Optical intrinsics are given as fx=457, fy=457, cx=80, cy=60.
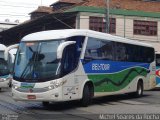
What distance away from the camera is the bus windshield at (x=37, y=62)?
1670cm

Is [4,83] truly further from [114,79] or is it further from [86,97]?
[86,97]

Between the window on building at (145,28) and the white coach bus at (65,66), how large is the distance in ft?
108

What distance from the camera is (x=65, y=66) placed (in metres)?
17.0

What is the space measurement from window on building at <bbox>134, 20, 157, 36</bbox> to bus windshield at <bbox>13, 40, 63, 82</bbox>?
37133 millimetres

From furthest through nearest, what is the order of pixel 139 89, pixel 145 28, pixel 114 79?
pixel 145 28, pixel 139 89, pixel 114 79

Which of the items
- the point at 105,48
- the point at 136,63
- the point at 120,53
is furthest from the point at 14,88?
the point at 136,63

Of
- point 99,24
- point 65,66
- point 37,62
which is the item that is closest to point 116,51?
point 65,66

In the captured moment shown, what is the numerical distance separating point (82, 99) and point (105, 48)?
312 cm

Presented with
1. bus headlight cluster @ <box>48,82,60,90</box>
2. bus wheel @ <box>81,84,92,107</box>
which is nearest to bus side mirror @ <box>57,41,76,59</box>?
bus headlight cluster @ <box>48,82,60,90</box>

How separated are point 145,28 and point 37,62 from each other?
38901 millimetres

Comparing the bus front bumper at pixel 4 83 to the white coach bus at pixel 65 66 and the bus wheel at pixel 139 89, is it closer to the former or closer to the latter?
the bus wheel at pixel 139 89

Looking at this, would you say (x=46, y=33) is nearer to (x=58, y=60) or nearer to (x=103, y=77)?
(x=58, y=60)

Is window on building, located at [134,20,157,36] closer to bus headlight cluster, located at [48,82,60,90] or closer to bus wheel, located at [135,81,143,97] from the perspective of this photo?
bus wheel, located at [135,81,143,97]

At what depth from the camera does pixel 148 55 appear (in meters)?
26.0
